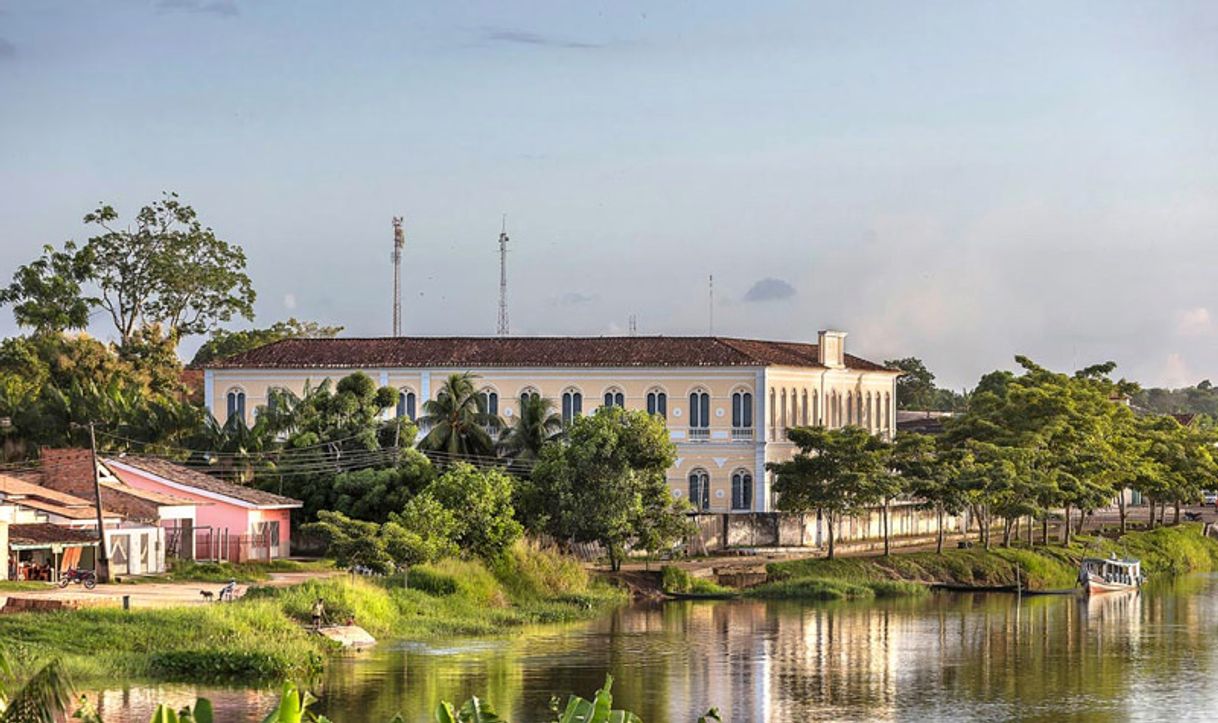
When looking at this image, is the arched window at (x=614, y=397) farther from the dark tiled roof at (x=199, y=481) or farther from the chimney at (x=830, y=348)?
the dark tiled roof at (x=199, y=481)

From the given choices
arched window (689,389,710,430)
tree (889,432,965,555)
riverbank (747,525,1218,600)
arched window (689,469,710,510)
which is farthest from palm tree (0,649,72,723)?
arched window (689,389,710,430)

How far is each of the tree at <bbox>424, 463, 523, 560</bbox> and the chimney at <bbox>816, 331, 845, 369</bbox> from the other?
2480cm

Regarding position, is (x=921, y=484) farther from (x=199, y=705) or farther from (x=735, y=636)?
(x=199, y=705)

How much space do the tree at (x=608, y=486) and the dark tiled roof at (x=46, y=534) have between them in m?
12.8

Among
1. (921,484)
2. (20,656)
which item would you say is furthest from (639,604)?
(20,656)

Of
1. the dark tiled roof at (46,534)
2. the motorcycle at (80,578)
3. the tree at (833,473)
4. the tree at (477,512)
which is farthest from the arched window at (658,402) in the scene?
the motorcycle at (80,578)

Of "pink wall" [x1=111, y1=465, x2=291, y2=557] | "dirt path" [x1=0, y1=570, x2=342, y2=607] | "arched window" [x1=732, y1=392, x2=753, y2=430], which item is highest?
"arched window" [x1=732, y1=392, x2=753, y2=430]

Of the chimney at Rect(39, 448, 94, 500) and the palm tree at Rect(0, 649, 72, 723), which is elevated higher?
the chimney at Rect(39, 448, 94, 500)

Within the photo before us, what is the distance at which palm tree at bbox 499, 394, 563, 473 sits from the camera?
2359 inches

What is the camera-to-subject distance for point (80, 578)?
143 ft

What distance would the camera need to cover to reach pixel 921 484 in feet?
202

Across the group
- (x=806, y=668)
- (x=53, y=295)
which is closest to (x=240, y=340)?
(x=53, y=295)

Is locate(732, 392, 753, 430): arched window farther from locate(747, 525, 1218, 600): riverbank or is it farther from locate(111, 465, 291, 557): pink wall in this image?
locate(111, 465, 291, 557): pink wall

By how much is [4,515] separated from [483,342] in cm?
2937
